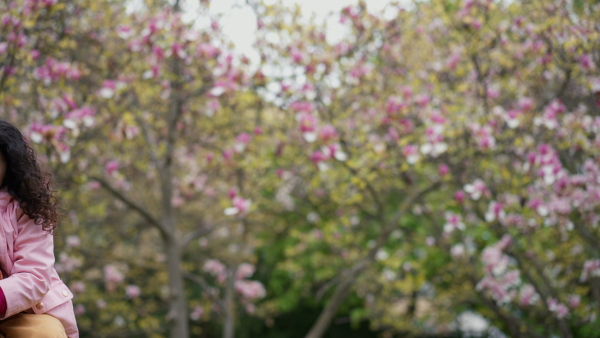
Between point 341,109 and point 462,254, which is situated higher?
point 341,109

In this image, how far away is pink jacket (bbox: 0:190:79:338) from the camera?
1.79 m

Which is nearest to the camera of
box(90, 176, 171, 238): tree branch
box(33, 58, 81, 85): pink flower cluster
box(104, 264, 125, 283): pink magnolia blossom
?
box(33, 58, 81, 85): pink flower cluster

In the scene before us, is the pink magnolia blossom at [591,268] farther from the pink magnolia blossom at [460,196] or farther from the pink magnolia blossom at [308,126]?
the pink magnolia blossom at [308,126]

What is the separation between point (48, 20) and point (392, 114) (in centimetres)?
254

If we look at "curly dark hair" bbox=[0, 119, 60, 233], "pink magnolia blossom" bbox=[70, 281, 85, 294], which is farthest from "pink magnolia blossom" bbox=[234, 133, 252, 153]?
"curly dark hair" bbox=[0, 119, 60, 233]

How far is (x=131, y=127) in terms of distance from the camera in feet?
15.9

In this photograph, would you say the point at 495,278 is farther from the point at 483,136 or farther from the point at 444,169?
the point at 483,136

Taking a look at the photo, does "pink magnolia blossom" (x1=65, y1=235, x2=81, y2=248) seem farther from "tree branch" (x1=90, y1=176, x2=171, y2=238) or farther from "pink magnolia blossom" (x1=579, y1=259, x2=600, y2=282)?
"pink magnolia blossom" (x1=579, y1=259, x2=600, y2=282)

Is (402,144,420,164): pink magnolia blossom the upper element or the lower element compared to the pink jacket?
lower

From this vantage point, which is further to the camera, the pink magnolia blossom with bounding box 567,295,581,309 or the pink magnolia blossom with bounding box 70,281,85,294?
the pink magnolia blossom with bounding box 70,281,85,294

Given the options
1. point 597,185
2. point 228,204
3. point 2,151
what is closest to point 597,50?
point 597,185

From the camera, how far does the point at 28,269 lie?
1.85 meters

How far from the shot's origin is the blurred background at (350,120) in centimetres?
427

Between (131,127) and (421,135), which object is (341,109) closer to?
(421,135)
